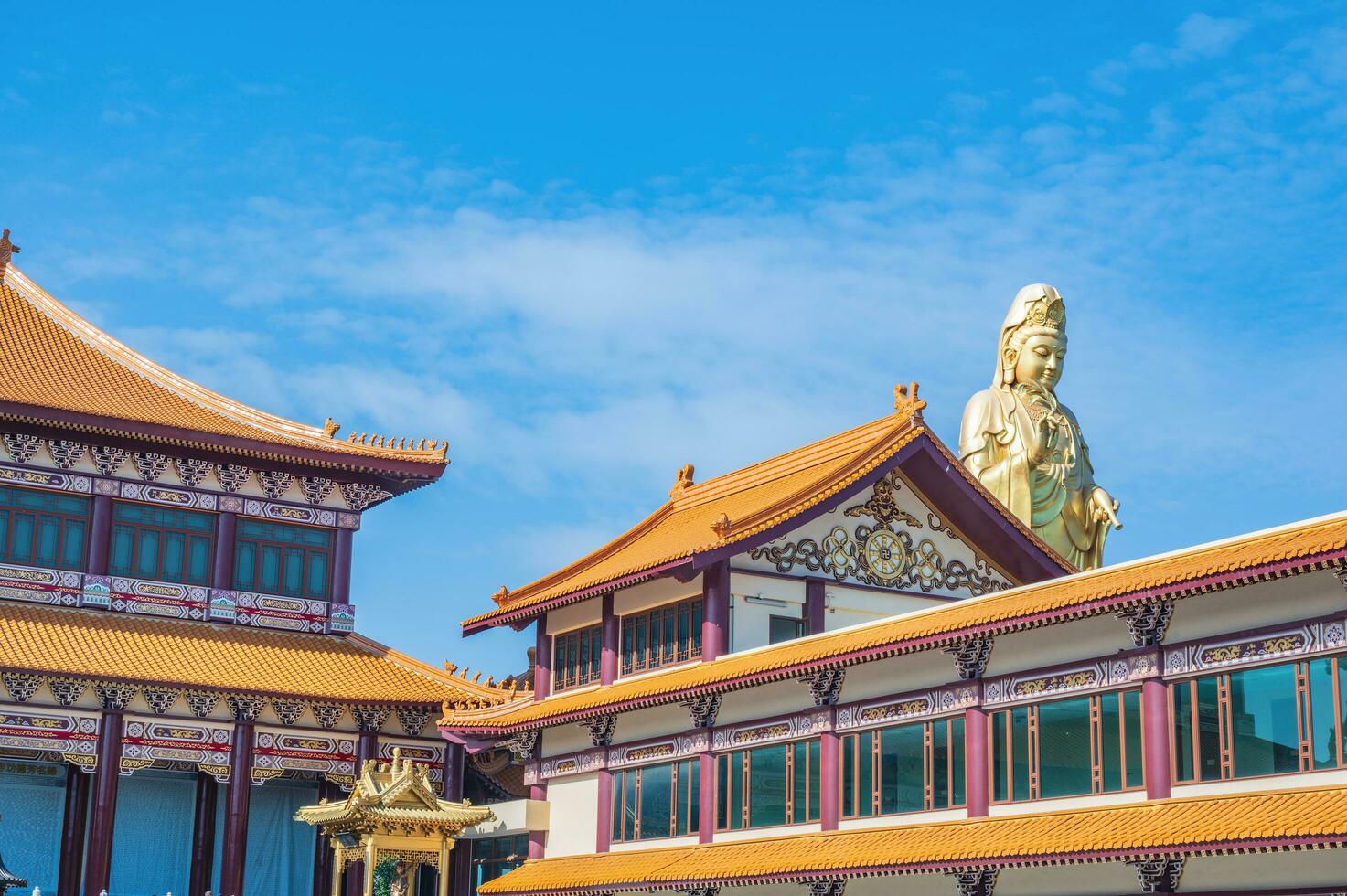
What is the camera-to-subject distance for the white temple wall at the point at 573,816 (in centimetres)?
3772

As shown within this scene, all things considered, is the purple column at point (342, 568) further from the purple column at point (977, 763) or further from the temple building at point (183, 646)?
the purple column at point (977, 763)

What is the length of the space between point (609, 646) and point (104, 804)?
11593 mm

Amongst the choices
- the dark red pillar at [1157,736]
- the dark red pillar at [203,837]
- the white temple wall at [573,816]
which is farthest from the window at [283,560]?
the dark red pillar at [1157,736]

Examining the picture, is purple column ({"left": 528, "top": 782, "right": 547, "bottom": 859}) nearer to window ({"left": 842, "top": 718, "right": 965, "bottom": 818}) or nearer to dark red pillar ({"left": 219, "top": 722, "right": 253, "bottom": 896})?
dark red pillar ({"left": 219, "top": 722, "right": 253, "bottom": 896})

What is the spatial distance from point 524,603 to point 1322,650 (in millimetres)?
20566

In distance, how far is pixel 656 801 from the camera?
118 feet

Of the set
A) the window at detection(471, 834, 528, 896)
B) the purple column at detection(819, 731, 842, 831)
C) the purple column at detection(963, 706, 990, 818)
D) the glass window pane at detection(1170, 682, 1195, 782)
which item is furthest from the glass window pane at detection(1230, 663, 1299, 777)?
the window at detection(471, 834, 528, 896)

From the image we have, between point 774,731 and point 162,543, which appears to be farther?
point 162,543

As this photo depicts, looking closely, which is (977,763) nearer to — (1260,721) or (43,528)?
(1260,721)

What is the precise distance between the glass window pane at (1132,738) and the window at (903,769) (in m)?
3.42

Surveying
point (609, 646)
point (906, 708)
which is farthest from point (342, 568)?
point (906, 708)

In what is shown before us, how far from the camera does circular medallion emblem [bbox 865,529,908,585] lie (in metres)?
37.2

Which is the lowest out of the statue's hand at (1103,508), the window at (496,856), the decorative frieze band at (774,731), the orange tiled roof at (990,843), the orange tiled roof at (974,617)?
the orange tiled roof at (990,843)

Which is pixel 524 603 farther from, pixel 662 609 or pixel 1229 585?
pixel 1229 585
